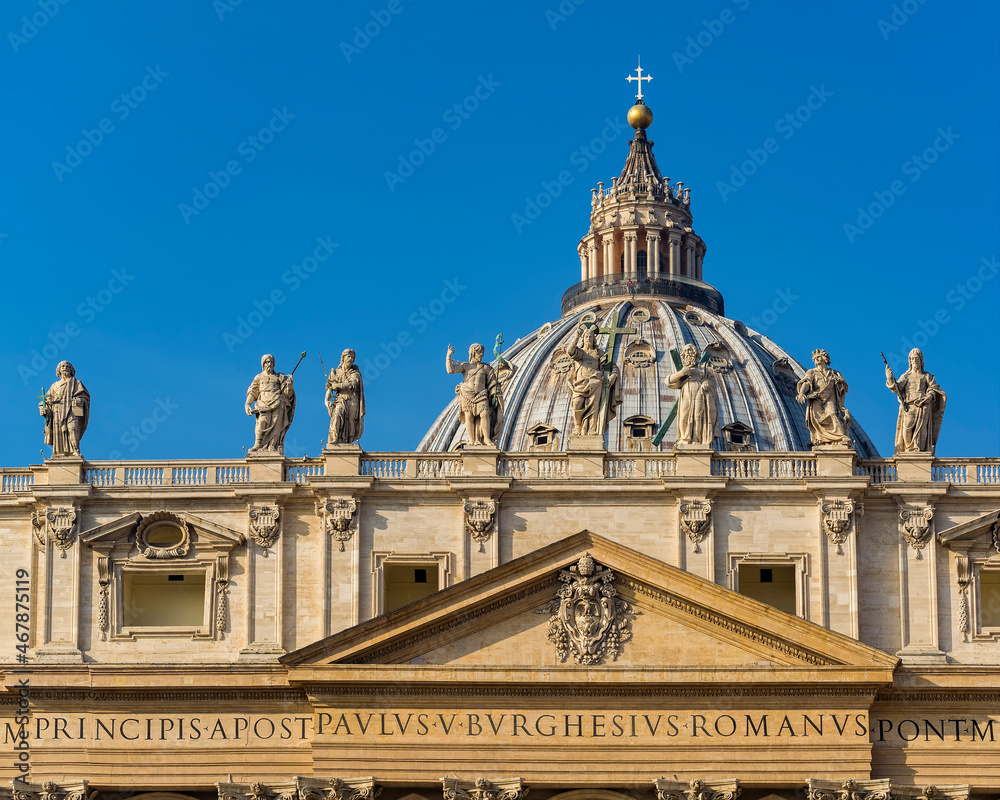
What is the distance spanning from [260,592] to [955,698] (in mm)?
19220

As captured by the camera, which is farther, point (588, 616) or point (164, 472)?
point (164, 472)

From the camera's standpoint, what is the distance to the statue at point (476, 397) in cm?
6638

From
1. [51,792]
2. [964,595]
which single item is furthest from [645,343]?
[51,792]

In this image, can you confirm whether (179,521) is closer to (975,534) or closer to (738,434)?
(975,534)

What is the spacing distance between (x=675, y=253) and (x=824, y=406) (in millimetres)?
68536

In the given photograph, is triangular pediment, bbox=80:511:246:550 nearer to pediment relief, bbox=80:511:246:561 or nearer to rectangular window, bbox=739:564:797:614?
pediment relief, bbox=80:511:246:561

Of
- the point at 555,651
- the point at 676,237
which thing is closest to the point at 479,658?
the point at 555,651

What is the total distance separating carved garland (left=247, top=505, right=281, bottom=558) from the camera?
65.9 meters

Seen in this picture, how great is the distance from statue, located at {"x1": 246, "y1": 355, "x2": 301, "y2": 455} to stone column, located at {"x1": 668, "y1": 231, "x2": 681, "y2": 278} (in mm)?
69115

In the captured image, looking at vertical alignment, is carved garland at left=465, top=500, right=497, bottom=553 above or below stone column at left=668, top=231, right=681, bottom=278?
below

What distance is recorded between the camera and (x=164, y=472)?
6675 centimetres

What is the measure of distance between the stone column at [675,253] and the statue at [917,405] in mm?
67832

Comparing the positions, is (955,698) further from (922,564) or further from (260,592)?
(260,592)

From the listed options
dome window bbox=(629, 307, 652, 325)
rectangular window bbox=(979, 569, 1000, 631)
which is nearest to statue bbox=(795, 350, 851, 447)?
rectangular window bbox=(979, 569, 1000, 631)
